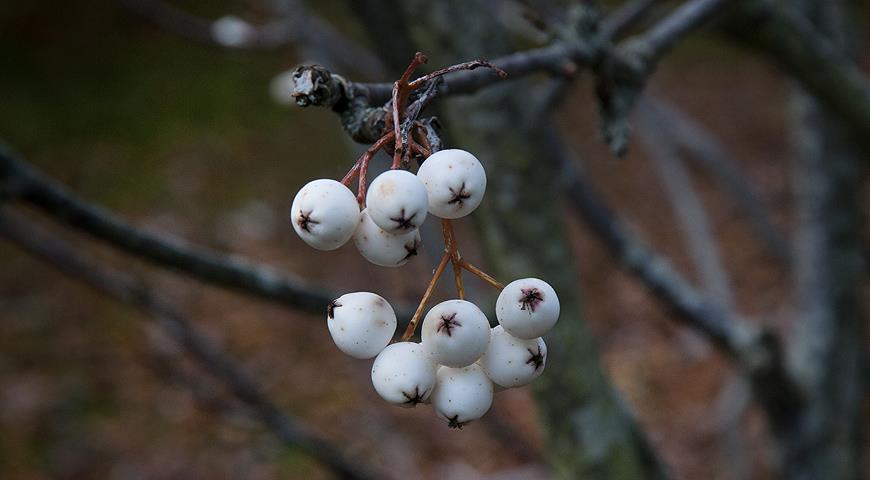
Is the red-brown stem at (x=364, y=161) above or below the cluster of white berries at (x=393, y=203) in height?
above

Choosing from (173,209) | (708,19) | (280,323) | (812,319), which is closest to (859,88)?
(708,19)

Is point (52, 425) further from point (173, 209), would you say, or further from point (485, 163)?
point (485, 163)

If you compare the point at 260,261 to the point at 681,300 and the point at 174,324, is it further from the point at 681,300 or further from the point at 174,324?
the point at 681,300

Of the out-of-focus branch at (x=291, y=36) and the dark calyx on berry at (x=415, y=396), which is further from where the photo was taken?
the out-of-focus branch at (x=291, y=36)

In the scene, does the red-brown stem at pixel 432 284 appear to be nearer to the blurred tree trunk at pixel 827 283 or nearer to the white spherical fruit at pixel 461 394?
the white spherical fruit at pixel 461 394

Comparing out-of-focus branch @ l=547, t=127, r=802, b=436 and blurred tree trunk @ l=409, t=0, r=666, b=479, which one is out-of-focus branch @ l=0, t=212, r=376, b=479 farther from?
out-of-focus branch @ l=547, t=127, r=802, b=436

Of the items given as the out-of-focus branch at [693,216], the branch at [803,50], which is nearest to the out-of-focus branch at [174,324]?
the branch at [803,50]
